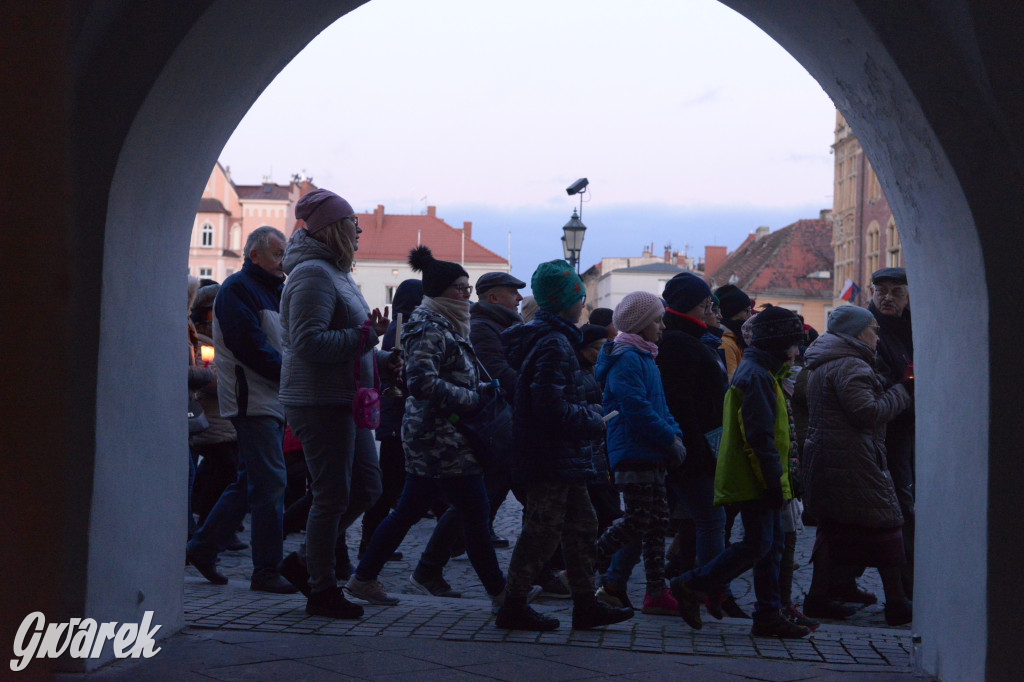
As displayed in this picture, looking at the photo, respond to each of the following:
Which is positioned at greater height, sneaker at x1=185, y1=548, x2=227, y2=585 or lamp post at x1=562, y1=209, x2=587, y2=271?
lamp post at x1=562, y1=209, x2=587, y2=271

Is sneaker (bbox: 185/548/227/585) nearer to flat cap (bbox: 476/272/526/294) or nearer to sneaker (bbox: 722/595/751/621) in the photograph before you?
flat cap (bbox: 476/272/526/294)

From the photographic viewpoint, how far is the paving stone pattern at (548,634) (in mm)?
5207

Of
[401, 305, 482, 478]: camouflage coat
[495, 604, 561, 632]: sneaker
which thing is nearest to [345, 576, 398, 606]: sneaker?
[401, 305, 482, 478]: camouflage coat

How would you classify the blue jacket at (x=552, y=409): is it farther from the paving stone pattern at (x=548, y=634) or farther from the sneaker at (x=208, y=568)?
the sneaker at (x=208, y=568)

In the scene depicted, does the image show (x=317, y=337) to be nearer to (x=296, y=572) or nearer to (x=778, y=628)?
(x=296, y=572)

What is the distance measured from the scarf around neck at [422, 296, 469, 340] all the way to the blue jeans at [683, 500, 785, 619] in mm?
1754

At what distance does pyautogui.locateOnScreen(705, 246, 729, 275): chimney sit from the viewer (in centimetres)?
10081

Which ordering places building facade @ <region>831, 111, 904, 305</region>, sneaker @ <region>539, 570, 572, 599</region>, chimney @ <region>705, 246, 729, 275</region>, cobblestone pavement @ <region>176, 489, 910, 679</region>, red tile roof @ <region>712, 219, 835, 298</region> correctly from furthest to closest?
chimney @ <region>705, 246, 729, 275</region>, red tile roof @ <region>712, 219, 835, 298</region>, building facade @ <region>831, 111, 904, 305</region>, sneaker @ <region>539, 570, 572, 599</region>, cobblestone pavement @ <region>176, 489, 910, 679</region>

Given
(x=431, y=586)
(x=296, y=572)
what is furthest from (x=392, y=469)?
(x=296, y=572)

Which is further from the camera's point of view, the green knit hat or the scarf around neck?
the scarf around neck

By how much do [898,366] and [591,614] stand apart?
9.54 ft

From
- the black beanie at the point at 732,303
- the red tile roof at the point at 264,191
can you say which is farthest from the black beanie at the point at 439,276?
the red tile roof at the point at 264,191

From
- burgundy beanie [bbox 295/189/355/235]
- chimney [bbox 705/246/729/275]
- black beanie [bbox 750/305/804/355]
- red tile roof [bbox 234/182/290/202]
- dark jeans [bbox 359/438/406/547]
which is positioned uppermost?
red tile roof [bbox 234/182/290/202]

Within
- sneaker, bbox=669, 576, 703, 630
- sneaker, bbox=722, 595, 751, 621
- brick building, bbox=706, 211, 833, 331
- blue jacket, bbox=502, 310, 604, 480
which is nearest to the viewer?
blue jacket, bbox=502, 310, 604, 480
